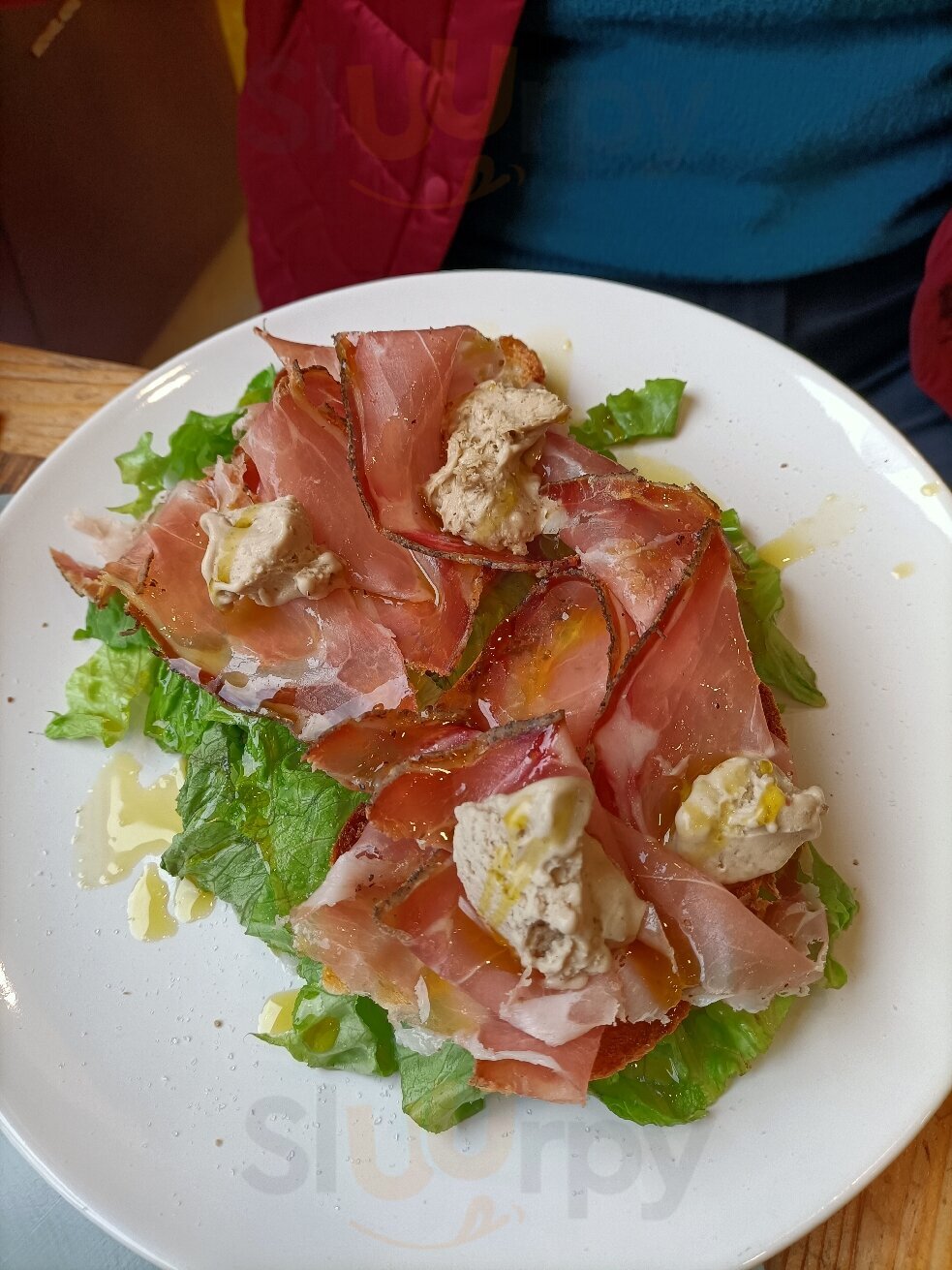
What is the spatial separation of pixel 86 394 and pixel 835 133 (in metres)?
1.55

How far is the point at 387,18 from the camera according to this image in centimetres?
169

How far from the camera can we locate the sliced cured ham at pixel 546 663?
129 cm

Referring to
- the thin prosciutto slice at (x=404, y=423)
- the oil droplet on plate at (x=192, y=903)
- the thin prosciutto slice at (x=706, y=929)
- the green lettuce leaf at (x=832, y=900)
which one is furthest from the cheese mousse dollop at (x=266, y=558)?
the green lettuce leaf at (x=832, y=900)

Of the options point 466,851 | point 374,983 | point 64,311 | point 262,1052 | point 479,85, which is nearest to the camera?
point 466,851

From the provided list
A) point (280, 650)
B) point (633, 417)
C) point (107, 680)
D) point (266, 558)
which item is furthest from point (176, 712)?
point (633, 417)

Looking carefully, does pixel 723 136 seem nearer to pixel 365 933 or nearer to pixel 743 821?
pixel 743 821

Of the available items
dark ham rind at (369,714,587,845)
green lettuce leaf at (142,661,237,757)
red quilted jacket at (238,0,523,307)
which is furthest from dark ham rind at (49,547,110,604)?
red quilted jacket at (238,0,523,307)

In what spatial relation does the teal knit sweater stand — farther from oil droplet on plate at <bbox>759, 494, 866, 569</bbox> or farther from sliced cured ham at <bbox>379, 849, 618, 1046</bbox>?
sliced cured ham at <bbox>379, 849, 618, 1046</bbox>

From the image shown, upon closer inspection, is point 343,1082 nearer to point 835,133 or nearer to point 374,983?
point 374,983

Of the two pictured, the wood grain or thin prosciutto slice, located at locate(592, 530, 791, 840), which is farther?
the wood grain

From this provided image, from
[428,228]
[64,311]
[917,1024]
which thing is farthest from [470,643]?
[64,311]

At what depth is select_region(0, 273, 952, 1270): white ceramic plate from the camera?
3.87ft

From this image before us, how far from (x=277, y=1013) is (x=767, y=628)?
0.94 m

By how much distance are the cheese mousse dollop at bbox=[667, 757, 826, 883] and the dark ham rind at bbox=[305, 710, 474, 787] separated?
1.03 ft
